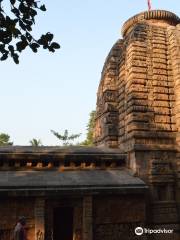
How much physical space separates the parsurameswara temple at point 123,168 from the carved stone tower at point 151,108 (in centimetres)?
3

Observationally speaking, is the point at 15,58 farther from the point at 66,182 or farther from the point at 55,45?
the point at 66,182

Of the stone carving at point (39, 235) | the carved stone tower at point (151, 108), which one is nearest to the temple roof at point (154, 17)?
the carved stone tower at point (151, 108)

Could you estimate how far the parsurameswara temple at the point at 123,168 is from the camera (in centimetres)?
843

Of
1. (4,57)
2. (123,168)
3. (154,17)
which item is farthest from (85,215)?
(154,17)

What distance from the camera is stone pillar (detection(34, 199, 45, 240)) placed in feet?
26.9

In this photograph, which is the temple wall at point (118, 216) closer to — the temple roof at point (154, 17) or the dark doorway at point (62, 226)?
the dark doorway at point (62, 226)

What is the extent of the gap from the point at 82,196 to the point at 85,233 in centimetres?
108

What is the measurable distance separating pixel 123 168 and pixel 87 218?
256 cm

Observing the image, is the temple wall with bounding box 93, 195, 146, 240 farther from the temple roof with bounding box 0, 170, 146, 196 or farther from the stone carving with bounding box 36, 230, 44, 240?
the stone carving with bounding box 36, 230, 44, 240

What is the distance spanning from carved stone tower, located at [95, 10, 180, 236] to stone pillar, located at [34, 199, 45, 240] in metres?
3.40

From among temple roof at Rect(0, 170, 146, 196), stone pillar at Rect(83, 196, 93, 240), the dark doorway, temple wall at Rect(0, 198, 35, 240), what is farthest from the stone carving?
the dark doorway

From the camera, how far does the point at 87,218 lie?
869cm

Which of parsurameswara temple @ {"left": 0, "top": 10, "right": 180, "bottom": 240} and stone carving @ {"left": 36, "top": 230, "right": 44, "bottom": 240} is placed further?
parsurameswara temple @ {"left": 0, "top": 10, "right": 180, "bottom": 240}

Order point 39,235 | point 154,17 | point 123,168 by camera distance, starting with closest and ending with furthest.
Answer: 1. point 39,235
2. point 123,168
3. point 154,17
